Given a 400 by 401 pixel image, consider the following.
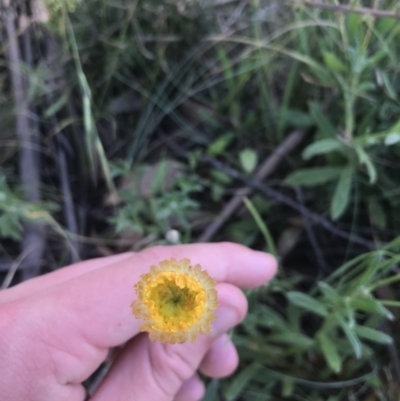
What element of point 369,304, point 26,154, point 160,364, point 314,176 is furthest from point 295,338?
point 26,154

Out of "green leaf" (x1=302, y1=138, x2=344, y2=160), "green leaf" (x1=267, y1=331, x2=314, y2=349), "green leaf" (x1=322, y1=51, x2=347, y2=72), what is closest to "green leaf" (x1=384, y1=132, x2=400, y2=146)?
"green leaf" (x1=302, y1=138, x2=344, y2=160)

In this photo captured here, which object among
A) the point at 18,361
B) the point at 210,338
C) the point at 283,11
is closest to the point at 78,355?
the point at 18,361

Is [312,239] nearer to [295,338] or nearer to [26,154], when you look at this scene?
[295,338]

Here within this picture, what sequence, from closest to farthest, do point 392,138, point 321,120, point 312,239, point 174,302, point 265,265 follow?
point 174,302 < point 392,138 < point 265,265 < point 321,120 < point 312,239

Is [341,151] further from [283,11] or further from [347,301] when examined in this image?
[283,11]

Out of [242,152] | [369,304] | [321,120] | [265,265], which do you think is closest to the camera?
[369,304]
